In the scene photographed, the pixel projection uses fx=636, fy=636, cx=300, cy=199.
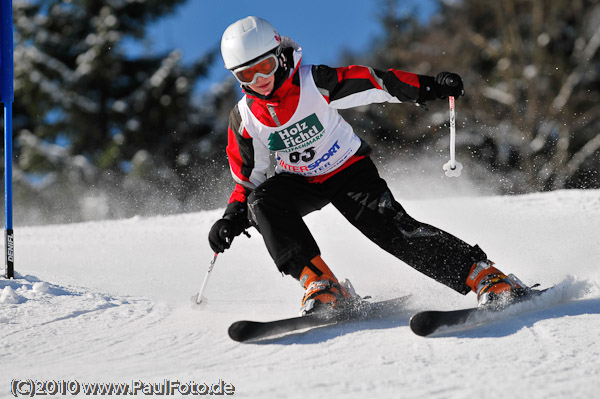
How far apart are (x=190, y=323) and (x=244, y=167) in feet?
2.82

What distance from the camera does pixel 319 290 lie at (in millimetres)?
2949

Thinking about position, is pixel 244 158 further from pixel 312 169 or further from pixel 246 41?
pixel 246 41

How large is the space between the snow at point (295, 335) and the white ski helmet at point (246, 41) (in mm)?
1266

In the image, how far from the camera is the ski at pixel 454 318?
2.50 meters

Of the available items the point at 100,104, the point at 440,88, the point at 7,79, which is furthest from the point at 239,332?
the point at 100,104

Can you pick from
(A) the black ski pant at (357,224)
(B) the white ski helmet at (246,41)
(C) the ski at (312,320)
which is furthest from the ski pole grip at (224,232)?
(B) the white ski helmet at (246,41)

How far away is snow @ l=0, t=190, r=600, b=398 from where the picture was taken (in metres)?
2.13

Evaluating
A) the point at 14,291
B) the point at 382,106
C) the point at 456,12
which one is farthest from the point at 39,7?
the point at 14,291

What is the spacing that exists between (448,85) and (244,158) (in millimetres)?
1094

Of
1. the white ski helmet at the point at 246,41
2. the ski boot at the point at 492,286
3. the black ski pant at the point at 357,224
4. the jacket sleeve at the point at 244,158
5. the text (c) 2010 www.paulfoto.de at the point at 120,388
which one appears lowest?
the text (c) 2010 www.paulfoto.de at the point at 120,388

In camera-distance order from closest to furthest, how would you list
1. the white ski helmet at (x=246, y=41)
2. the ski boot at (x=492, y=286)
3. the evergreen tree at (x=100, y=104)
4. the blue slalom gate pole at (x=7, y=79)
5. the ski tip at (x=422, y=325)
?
the ski tip at (x=422, y=325) → the ski boot at (x=492, y=286) → the white ski helmet at (x=246, y=41) → the blue slalom gate pole at (x=7, y=79) → the evergreen tree at (x=100, y=104)

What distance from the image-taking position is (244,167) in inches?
133

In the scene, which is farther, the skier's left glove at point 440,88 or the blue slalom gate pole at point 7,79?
the blue slalom gate pole at point 7,79

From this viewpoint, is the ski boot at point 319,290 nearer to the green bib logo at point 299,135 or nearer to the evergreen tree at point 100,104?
the green bib logo at point 299,135
